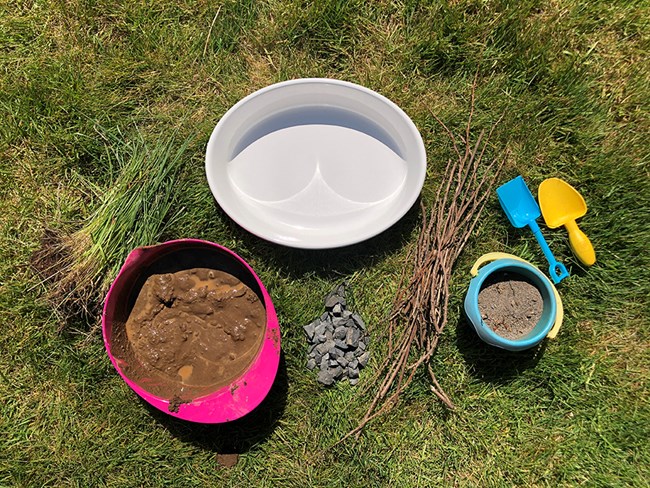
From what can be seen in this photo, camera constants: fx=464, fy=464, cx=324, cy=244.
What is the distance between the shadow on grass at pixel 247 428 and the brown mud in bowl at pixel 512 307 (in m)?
0.85

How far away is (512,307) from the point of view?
1.75 m

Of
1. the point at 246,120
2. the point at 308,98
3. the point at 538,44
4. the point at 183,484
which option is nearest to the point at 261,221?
the point at 246,120

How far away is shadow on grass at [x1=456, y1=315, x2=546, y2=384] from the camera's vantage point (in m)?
1.91

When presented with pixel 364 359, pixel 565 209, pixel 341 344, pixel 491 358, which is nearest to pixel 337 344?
pixel 341 344

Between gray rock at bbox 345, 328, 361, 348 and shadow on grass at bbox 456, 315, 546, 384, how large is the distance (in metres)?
0.42

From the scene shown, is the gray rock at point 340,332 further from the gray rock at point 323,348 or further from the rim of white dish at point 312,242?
the rim of white dish at point 312,242

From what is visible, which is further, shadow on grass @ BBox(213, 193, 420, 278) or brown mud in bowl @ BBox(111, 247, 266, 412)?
shadow on grass @ BBox(213, 193, 420, 278)

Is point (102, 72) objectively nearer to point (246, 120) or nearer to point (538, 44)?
point (246, 120)

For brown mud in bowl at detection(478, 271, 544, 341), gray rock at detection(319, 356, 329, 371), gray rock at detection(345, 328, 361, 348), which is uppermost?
brown mud in bowl at detection(478, 271, 544, 341)

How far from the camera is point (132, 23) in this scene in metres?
2.02

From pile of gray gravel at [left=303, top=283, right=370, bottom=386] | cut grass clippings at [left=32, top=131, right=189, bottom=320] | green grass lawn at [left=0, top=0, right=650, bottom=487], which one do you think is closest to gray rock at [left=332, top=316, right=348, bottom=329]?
pile of gray gravel at [left=303, top=283, right=370, bottom=386]

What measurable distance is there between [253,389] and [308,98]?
1.17 metres

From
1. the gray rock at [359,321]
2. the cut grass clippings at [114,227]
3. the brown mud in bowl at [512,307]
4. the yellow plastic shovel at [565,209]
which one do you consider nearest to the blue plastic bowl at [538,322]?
the brown mud in bowl at [512,307]

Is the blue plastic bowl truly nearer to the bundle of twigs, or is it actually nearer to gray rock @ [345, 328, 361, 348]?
the bundle of twigs
